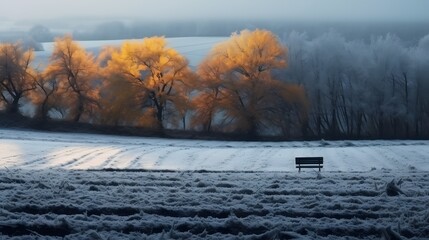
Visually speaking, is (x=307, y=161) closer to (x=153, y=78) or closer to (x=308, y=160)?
(x=308, y=160)

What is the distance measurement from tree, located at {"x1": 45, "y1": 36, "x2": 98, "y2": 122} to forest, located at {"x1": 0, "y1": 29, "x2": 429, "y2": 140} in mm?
88

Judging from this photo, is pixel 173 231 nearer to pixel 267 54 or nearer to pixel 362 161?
pixel 362 161

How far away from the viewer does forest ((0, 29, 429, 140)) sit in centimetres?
4272

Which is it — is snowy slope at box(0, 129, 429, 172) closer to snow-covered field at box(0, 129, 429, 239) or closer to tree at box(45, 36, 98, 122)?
snow-covered field at box(0, 129, 429, 239)

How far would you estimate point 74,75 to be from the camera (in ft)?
149

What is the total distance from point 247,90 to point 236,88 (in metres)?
0.94

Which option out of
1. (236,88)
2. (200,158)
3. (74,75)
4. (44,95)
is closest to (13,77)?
(44,95)

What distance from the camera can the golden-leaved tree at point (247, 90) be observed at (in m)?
42.0

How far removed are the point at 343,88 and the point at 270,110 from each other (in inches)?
339

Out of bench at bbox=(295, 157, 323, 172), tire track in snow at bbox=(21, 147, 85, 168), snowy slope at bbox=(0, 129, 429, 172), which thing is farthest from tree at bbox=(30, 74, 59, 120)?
bench at bbox=(295, 157, 323, 172)

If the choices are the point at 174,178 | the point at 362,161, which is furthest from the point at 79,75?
the point at 174,178

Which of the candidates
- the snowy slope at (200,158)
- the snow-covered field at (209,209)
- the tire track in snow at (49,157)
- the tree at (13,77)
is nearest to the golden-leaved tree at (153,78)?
the tree at (13,77)

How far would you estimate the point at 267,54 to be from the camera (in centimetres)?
4484

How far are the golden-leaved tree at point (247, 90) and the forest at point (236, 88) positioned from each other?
85 millimetres
